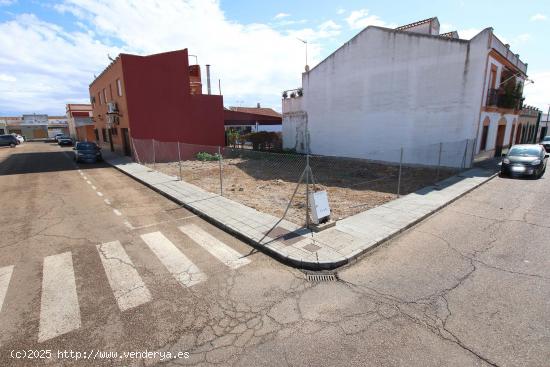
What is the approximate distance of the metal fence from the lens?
907 centimetres

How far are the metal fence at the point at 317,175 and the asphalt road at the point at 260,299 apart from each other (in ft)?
8.10

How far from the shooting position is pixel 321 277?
15.8 ft

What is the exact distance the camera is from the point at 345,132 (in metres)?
20.7

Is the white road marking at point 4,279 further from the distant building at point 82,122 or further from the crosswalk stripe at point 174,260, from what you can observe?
the distant building at point 82,122

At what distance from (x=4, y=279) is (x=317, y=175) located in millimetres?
12200

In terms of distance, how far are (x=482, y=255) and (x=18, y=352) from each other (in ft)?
24.9

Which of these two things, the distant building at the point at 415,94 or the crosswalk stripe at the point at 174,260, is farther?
the distant building at the point at 415,94

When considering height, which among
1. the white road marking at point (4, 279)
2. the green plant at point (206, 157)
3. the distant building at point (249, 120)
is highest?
the distant building at point (249, 120)

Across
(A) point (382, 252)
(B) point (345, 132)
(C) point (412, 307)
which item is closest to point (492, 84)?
(B) point (345, 132)

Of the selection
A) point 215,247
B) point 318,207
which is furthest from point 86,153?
point 318,207

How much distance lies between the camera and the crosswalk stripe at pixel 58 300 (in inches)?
140

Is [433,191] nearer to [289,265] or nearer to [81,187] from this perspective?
[289,265]

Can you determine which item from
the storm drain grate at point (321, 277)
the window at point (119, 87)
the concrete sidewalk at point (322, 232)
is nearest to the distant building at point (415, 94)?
the concrete sidewalk at point (322, 232)

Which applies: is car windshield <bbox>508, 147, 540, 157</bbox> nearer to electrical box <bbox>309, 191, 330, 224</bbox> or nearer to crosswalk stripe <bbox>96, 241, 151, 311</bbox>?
electrical box <bbox>309, 191, 330, 224</bbox>
